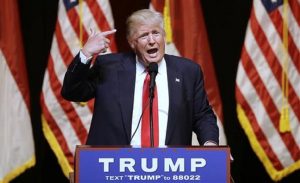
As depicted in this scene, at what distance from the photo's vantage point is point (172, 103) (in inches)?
97.6

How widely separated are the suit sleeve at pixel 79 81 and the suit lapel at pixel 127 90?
0.35ft

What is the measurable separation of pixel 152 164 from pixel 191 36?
81.2 inches

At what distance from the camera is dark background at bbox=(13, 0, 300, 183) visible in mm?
4242

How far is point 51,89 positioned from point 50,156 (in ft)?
2.09

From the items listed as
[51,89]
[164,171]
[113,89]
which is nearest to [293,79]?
[51,89]

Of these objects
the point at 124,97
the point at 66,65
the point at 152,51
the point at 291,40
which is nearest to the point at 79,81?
the point at 124,97

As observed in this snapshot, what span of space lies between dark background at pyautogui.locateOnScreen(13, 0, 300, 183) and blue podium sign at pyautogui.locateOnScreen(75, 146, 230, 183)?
2.37 meters

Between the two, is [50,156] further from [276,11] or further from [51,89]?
[276,11]

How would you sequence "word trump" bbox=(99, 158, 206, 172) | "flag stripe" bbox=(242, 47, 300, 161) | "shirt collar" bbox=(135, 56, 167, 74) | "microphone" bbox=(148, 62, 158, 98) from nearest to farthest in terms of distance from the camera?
"word trump" bbox=(99, 158, 206, 172)
"microphone" bbox=(148, 62, 158, 98)
"shirt collar" bbox=(135, 56, 167, 74)
"flag stripe" bbox=(242, 47, 300, 161)

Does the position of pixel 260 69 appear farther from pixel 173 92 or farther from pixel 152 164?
pixel 152 164

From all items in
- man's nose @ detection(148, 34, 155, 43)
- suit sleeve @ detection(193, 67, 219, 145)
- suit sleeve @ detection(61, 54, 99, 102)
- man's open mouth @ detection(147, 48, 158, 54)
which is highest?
man's nose @ detection(148, 34, 155, 43)

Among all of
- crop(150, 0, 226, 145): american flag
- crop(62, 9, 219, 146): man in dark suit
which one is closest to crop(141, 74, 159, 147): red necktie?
crop(62, 9, 219, 146): man in dark suit

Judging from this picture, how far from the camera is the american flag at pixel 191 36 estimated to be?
3.94 metres

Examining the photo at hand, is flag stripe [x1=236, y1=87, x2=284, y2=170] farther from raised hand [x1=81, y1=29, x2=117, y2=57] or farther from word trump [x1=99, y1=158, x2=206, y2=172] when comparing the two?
word trump [x1=99, y1=158, x2=206, y2=172]
